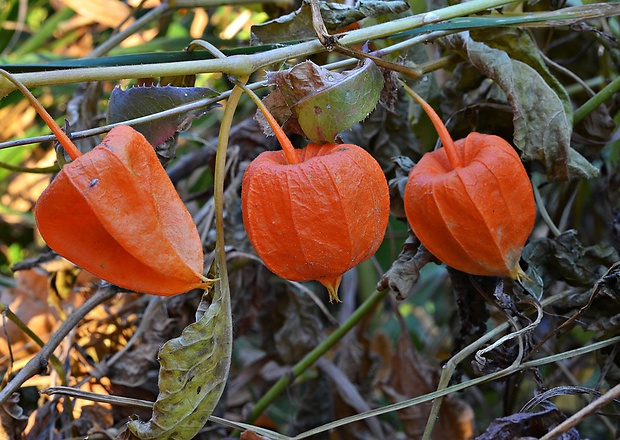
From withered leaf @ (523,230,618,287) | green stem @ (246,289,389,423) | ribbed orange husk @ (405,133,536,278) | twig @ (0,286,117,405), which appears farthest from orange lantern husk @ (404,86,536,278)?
twig @ (0,286,117,405)

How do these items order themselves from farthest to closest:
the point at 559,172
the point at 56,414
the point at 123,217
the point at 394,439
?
1. the point at 394,439
2. the point at 56,414
3. the point at 559,172
4. the point at 123,217

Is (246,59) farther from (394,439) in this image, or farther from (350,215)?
(394,439)

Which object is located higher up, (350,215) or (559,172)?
(350,215)

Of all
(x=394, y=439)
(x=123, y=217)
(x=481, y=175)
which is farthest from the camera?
(x=394, y=439)

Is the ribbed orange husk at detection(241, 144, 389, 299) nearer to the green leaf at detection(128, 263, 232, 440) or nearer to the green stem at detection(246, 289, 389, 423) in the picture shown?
the green leaf at detection(128, 263, 232, 440)

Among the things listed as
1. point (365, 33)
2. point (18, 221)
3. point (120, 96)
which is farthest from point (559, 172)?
point (18, 221)

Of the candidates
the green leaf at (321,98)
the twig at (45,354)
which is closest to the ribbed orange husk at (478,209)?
the green leaf at (321,98)
